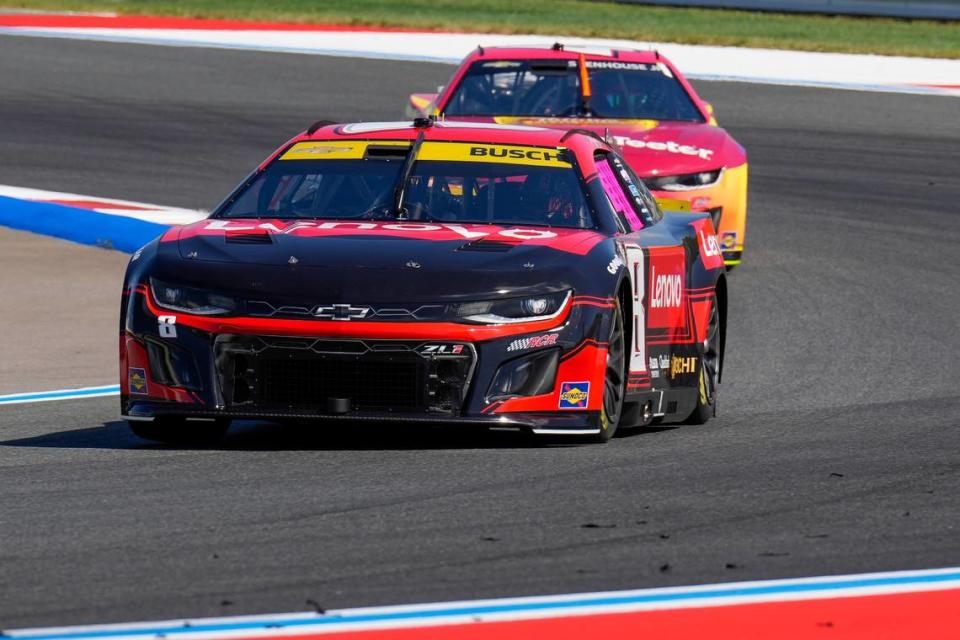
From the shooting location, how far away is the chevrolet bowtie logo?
7.20 meters

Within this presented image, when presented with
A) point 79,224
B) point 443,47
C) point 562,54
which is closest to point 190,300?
point 562,54

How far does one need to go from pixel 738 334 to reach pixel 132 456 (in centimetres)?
566

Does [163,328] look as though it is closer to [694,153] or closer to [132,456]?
[132,456]

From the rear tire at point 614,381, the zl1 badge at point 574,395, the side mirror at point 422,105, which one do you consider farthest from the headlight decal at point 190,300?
the side mirror at point 422,105

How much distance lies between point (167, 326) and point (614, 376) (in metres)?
1.66

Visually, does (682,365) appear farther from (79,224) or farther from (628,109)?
(79,224)

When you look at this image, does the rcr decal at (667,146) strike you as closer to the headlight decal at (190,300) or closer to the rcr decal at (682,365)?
the rcr decal at (682,365)

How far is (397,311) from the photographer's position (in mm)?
7207

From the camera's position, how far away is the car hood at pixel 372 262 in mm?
7281

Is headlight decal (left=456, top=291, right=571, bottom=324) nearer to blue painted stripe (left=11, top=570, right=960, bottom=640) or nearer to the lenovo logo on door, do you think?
the lenovo logo on door

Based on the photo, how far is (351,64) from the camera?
27359mm

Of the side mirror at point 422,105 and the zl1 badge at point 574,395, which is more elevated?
the zl1 badge at point 574,395

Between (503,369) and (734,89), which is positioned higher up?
(503,369)

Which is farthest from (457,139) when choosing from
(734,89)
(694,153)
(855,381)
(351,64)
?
(351,64)
